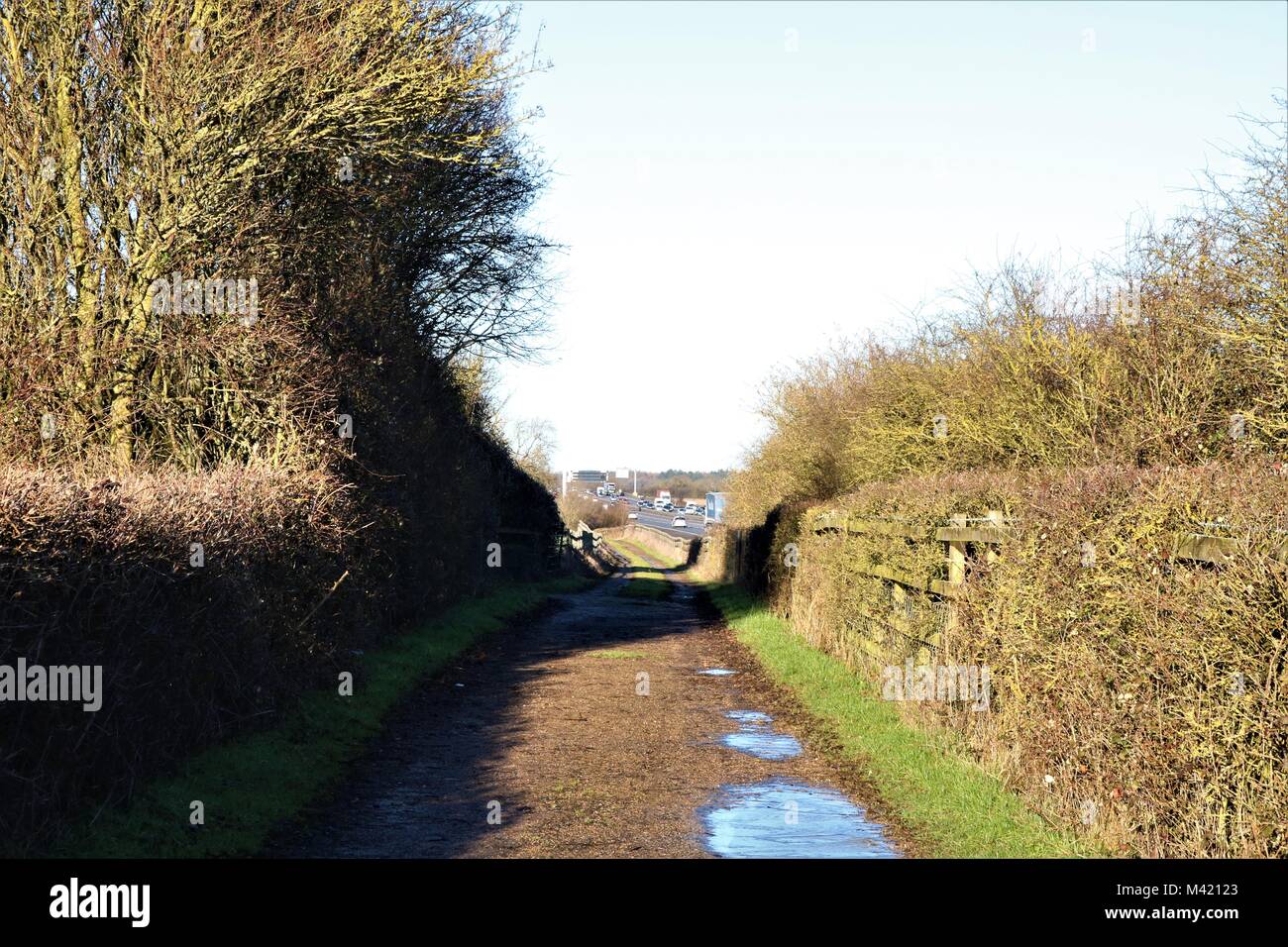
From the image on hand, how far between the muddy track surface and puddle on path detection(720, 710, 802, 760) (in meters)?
0.02

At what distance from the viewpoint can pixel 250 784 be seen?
9312 millimetres

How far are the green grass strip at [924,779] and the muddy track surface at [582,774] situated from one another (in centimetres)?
29

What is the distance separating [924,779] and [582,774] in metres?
2.77

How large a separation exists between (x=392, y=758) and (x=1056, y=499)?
608 centimetres

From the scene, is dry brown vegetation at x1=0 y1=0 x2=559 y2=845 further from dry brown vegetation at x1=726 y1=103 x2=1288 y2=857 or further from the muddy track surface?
dry brown vegetation at x1=726 y1=103 x2=1288 y2=857

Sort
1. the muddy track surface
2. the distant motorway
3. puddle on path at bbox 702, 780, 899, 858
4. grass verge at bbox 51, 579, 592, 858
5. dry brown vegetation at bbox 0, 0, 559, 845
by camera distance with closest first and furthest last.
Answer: grass verge at bbox 51, 579, 592, 858 → puddle on path at bbox 702, 780, 899, 858 → the muddy track surface → dry brown vegetation at bbox 0, 0, 559, 845 → the distant motorway

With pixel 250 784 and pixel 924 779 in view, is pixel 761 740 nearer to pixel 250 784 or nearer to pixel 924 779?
pixel 924 779

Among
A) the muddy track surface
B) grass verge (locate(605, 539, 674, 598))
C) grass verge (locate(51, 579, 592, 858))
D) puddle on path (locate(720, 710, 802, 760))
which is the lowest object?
grass verge (locate(605, 539, 674, 598))

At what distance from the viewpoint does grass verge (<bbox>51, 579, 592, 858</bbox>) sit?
7644 mm

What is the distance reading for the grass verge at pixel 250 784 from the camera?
25.1ft

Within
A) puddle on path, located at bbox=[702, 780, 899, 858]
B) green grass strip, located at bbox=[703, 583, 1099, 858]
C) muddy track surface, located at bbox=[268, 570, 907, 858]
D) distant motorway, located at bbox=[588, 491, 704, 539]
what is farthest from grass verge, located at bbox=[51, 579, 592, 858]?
distant motorway, located at bbox=[588, 491, 704, 539]

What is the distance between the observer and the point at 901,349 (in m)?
25.8

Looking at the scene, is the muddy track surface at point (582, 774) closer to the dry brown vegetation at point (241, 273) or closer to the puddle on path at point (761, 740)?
the puddle on path at point (761, 740)

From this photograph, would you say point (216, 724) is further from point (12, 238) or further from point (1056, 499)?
point (12, 238)
